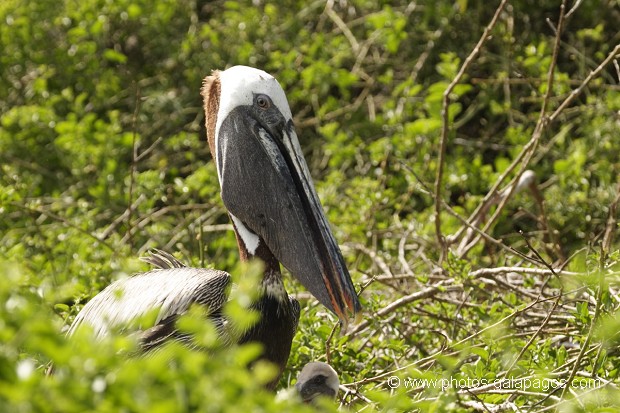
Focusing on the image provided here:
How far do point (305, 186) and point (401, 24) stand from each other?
2.75m

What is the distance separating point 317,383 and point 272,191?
0.67m

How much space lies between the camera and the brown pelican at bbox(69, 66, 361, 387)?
3.31m

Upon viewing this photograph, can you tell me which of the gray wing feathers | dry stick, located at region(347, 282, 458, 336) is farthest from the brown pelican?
dry stick, located at region(347, 282, 458, 336)

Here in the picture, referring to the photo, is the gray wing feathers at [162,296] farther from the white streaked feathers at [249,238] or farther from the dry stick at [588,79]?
the dry stick at [588,79]

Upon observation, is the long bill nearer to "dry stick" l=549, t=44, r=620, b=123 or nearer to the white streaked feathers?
the white streaked feathers

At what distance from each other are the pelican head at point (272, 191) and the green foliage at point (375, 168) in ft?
1.48

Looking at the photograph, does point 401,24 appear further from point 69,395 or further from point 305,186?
point 69,395

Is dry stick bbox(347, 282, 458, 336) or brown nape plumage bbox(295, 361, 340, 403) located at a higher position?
brown nape plumage bbox(295, 361, 340, 403)

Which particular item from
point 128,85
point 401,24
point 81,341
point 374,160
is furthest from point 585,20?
point 81,341

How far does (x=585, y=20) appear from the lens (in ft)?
20.8

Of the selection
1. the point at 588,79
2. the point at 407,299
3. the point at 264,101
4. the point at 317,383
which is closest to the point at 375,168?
the point at 588,79

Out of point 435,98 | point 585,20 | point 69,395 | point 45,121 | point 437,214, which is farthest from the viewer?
point 585,20

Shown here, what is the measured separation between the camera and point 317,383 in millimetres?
3408

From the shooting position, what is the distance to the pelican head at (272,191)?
3422mm
